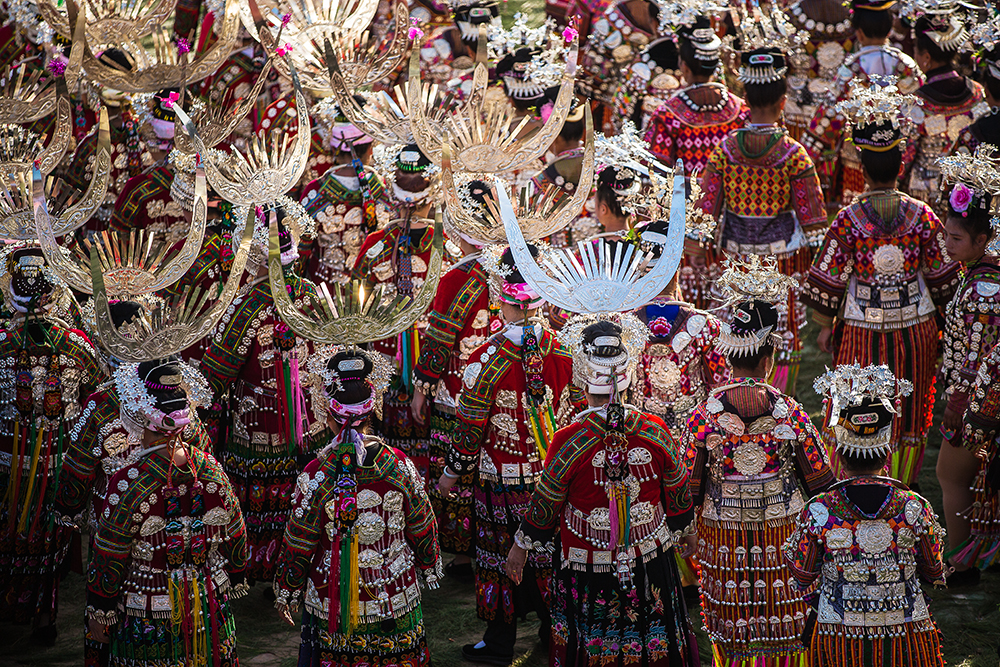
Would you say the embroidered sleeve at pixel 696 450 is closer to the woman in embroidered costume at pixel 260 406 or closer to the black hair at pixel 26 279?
the woman in embroidered costume at pixel 260 406

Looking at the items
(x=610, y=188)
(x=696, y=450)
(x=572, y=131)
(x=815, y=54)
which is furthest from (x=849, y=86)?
(x=696, y=450)

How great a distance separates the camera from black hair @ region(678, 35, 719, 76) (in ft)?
25.7

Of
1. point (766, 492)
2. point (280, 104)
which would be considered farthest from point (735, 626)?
point (280, 104)

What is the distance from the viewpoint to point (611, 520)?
15.6 ft

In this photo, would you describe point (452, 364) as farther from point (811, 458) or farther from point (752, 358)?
point (811, 458)

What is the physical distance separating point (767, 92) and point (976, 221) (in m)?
1.64

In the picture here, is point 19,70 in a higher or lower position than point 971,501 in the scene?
higher

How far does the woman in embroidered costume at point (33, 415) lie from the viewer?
589 cm

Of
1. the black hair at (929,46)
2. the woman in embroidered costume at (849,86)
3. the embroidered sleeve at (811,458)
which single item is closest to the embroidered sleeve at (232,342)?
the embroidered sleeve at (811,458)

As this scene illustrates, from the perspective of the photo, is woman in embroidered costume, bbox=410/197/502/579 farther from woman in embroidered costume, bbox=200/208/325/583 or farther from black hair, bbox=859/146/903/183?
black hair, bbox=859/146/903/183

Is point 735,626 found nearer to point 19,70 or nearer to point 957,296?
point 957,296

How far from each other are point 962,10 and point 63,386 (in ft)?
21.5

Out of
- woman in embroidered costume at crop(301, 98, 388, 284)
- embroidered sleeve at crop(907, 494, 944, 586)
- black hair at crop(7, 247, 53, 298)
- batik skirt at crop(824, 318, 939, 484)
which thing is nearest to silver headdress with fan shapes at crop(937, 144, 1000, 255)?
batik skirt at crop(824, 318, 939, 484)

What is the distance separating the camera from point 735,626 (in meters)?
5.03
